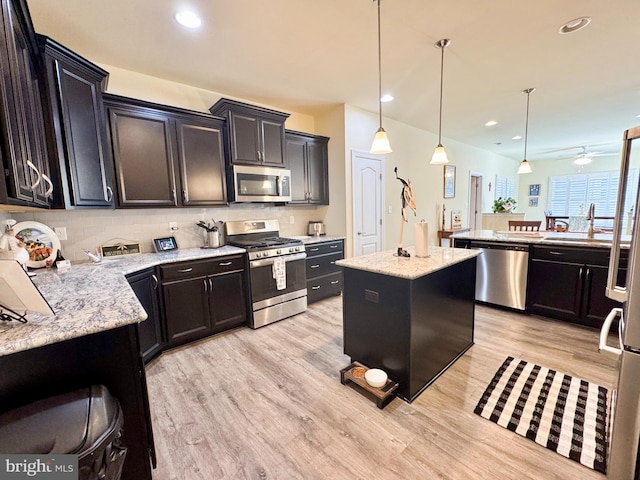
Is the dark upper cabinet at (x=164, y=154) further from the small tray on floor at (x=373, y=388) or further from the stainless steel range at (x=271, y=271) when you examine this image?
the small tray on floor at (x=373, y=388)

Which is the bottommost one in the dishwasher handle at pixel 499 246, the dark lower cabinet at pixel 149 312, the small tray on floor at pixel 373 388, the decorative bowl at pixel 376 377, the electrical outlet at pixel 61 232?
the small tray on floor at pixel 373 388

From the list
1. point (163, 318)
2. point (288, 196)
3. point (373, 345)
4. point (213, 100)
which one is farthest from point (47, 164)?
point (373, 345)

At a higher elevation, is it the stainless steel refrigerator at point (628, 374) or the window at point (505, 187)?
the window at point (505, 187)

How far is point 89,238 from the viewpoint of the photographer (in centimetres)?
264

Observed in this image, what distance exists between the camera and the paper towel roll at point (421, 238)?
7.35 ft

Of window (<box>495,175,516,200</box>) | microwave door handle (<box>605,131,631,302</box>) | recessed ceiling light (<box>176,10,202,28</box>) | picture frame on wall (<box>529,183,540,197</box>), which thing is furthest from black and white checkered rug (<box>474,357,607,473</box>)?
picture frame on wall (<box>529,183,540,197</box>)

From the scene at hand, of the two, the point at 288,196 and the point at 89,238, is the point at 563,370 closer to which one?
the point at 288,196

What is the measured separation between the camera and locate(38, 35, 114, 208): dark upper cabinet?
186 centimetres

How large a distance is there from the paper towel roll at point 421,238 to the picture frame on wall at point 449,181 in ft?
14.0

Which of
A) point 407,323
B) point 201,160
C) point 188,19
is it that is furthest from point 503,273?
point 188,19

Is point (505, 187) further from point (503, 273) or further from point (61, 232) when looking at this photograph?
point (61, 232)

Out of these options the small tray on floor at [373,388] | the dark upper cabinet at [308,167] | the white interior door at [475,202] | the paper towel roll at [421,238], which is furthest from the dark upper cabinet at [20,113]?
the white interior door at [475,202]

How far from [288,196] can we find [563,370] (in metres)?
3.22

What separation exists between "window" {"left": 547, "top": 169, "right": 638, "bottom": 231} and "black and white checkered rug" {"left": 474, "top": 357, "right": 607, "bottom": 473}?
27.7 feet
